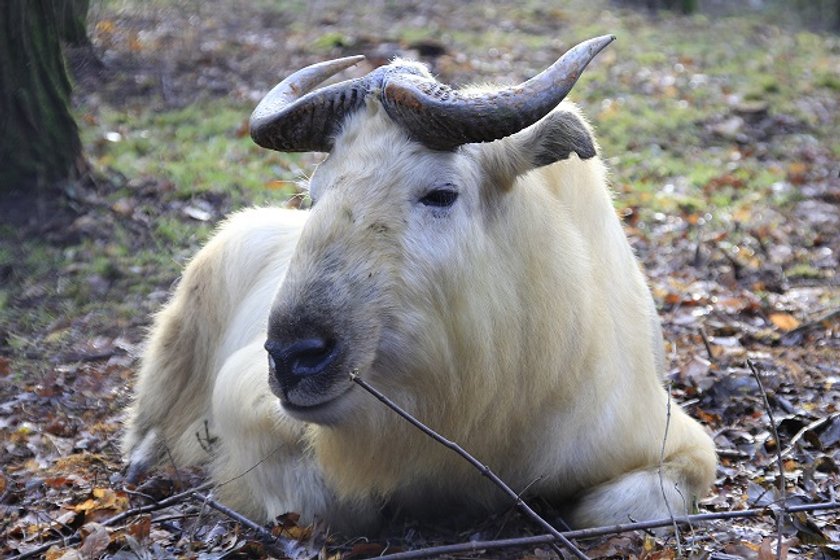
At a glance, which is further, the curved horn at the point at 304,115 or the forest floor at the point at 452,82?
the forest floor at the point at 452,82

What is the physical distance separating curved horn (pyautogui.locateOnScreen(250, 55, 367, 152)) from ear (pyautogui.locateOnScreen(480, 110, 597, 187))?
1.63 ft

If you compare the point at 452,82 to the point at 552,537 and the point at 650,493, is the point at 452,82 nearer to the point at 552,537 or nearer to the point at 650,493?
the point at 650,493

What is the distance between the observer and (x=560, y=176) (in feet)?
14.5

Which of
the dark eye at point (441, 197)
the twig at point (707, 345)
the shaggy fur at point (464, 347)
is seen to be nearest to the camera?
the shaggy fur at point (464, 347)

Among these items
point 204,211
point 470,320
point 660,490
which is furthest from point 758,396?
point 204,211

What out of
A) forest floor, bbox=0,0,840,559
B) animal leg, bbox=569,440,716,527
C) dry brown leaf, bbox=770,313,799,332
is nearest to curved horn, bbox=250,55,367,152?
forest floor, bbox=0,0,840,559

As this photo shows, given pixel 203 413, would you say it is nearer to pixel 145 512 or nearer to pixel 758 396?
pixel 145 512

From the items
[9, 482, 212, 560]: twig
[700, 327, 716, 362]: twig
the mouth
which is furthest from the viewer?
[700, 327, 716, 362]: twig

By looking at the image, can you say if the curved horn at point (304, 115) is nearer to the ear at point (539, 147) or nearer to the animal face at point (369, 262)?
the animal face at point (369, 262)

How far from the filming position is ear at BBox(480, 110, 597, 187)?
3875mm

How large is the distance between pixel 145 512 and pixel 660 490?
6.23 ft

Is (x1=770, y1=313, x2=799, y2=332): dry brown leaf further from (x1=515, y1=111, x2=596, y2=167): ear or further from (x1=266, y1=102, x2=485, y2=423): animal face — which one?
(x1=266, y1=102, x2=485, y2=423): animal face

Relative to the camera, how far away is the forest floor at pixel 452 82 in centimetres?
435

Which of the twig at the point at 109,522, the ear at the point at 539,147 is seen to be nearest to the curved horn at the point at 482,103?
the ear at the point at 539,147
